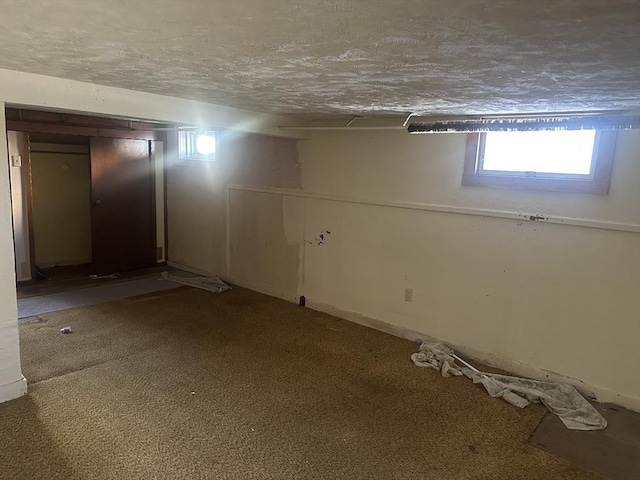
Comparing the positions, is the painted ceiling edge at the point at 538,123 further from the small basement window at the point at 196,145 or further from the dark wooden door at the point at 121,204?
the dark wooden door at the point at 121,204

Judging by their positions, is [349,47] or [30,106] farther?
[30,106]

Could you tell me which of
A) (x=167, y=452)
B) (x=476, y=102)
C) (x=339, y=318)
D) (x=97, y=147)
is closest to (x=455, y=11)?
(x=476, y=102)

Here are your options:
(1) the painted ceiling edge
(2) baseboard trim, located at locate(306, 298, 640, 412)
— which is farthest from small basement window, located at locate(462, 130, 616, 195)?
(2) baseboard trim, located at locate(306, 298, 640, 412)

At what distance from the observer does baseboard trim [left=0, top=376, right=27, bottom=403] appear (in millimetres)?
2602

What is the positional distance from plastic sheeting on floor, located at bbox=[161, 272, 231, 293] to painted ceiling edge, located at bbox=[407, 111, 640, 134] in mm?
2891

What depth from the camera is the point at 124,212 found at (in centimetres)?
557

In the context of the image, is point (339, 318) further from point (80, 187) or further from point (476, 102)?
point (80, 187)

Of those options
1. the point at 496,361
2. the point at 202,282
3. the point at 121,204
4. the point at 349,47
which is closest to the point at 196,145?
the point at 121,204

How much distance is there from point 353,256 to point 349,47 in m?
2.78

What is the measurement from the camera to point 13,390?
2.63m

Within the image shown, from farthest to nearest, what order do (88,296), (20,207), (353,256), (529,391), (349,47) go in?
1. (20,207)
2. (88,296)
3. (353,256)
4. (529,391)
5. (349,47)

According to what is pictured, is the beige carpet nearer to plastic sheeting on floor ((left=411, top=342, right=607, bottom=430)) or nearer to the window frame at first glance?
plastic sheeting on floor ((left=411, top=342, right=607, bottom=430))

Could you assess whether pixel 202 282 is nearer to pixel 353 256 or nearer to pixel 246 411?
pixel 353 256

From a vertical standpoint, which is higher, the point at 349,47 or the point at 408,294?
the point at 349,47
